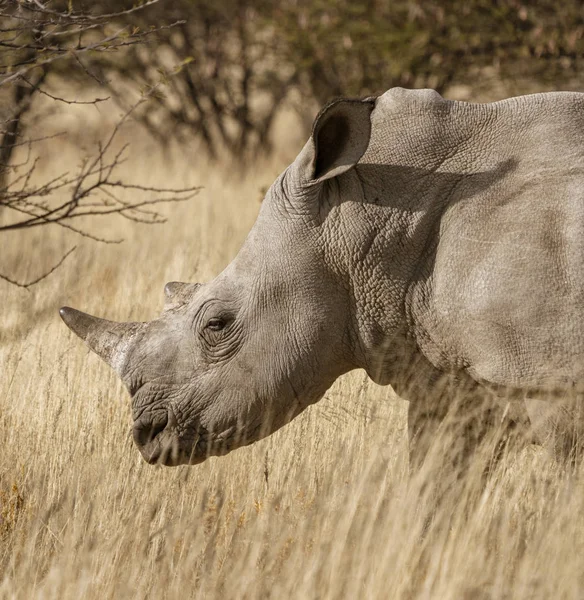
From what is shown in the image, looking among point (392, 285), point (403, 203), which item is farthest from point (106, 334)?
point (403, 203)

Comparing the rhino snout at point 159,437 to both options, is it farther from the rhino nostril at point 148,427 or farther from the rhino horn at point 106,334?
the rhino horn at point 106,334

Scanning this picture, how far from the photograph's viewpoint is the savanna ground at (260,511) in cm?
345

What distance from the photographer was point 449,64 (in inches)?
503

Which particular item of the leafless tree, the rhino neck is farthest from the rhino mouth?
the leafless tree

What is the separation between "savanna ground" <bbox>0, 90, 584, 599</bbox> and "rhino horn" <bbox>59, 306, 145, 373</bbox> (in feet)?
1.79

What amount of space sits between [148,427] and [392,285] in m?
1.13

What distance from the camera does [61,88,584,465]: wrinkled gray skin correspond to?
3.63m

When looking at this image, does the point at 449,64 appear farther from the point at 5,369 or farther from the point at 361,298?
the point at 361,298

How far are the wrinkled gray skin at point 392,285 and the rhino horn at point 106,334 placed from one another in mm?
20

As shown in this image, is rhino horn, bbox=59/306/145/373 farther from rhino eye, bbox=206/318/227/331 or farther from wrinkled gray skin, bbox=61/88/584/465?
rhino eye, bbox=206/318/227/331

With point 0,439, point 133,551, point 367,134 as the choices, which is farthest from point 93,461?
point 367,134

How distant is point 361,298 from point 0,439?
2012mm

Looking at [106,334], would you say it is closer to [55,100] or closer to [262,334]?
[262,334]

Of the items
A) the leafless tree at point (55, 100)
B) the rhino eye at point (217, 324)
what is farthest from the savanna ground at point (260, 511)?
the leafless tree at point (55, 100)
